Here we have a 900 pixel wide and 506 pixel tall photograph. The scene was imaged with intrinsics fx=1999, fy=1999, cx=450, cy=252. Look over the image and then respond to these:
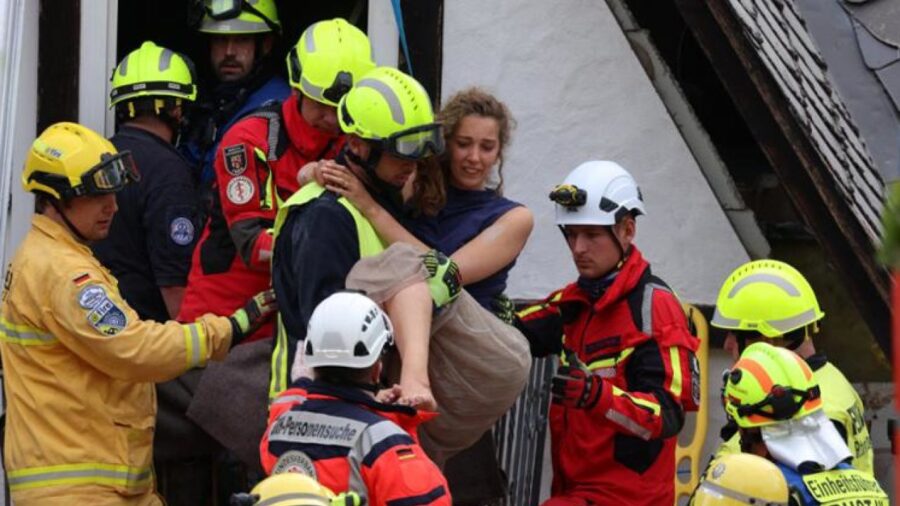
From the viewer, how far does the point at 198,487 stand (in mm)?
7242

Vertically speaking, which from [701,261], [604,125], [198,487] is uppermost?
[604,125]

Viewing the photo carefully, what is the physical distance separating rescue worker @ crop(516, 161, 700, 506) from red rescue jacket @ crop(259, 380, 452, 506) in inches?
53.5

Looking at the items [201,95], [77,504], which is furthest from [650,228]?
[77,504]

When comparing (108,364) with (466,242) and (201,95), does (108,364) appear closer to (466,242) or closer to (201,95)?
(466,242)

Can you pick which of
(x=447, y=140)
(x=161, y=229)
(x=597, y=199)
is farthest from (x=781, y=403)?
→ (x=161, y=229)

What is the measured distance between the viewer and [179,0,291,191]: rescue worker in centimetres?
746

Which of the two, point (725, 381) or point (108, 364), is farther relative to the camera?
point (108, 364)

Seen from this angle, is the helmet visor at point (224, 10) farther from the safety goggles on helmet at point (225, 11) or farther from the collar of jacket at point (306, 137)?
the collar of jacket at point (306, 137)

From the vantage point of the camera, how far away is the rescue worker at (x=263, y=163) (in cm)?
655

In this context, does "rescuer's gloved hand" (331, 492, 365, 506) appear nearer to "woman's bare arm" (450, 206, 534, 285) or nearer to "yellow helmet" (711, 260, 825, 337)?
"woman's bare arm" (450, 206, 534, 285)

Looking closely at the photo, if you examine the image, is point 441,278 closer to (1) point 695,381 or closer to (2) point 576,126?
(1) point 695,381

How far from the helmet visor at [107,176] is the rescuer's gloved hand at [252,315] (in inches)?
21.5

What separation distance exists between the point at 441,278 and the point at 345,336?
754mm

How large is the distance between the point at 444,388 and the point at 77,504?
47.4 inches
